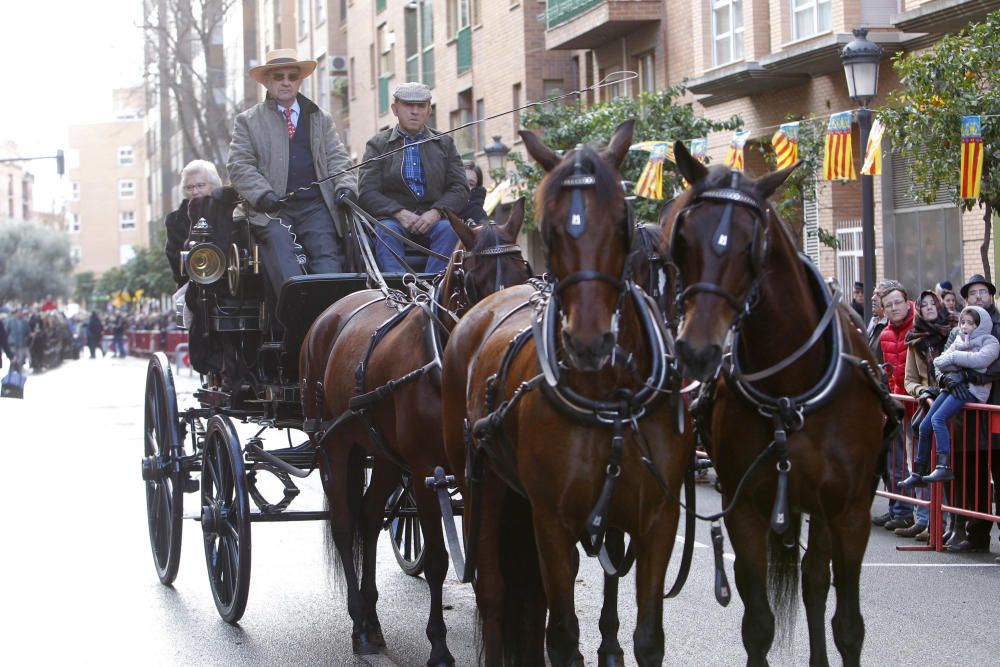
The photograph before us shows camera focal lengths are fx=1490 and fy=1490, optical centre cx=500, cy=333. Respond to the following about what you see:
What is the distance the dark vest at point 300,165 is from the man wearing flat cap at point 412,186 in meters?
0.59

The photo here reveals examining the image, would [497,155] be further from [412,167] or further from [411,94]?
[411,94]

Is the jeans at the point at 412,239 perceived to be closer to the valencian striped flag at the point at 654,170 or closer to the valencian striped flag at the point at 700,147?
the valencian striped flag at the point at 654,170

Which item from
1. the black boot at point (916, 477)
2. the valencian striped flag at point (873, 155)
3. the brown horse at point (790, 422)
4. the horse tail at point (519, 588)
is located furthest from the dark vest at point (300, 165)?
the valencian striped flag at point (873, 155)

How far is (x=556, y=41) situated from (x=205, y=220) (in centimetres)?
2269

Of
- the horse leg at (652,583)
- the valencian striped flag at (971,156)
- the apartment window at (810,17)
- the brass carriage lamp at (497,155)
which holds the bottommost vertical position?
the horse leg at (652,583)

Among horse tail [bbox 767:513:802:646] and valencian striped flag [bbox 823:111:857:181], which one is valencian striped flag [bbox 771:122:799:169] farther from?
horse tail [bbox 767:513:802:646]

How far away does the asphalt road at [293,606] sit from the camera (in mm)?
7312

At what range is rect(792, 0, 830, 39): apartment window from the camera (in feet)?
73.4

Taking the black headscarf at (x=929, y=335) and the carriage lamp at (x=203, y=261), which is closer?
the carriage lamp at (x=203, y=261)

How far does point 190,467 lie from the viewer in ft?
30.0

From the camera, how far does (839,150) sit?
1600 cm

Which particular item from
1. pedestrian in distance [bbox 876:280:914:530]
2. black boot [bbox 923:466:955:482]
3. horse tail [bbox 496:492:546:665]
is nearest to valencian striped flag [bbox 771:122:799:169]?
pedestrian in distance [bbox 876:280:914:530]

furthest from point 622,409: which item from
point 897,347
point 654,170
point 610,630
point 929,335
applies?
point 654,170

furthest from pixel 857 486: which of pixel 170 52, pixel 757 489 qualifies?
pixel 170 52
